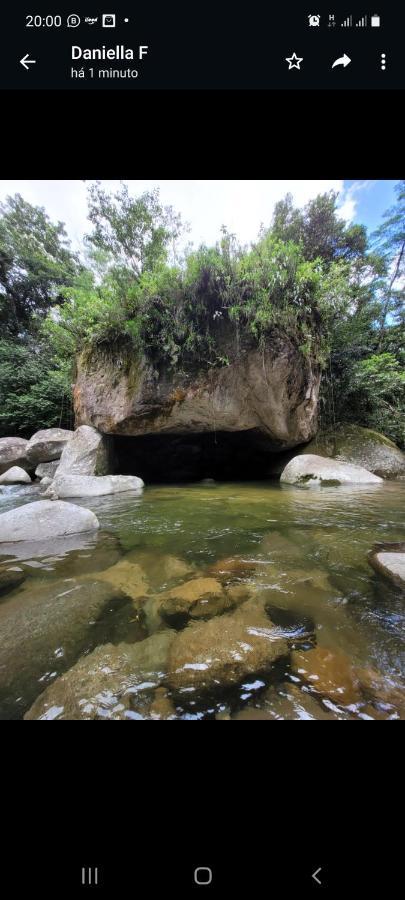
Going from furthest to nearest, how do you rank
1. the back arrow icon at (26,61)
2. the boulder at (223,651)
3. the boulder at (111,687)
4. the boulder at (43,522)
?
the boulder at (43,522), the back arrow icon at (26,61), the boulder at (223,651), the boulder at (111,687)

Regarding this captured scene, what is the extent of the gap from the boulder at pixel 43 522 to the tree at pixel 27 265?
17015mm

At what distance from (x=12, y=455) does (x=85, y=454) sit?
3.13m

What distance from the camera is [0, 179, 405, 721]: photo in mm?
1180

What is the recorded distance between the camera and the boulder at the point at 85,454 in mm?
7168

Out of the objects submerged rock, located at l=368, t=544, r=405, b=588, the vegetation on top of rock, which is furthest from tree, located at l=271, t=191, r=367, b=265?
submerged rock, located at l=368, t=544, r=405, b=588

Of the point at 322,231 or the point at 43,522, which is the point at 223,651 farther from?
the point at 322,231

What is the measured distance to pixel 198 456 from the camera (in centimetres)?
976
